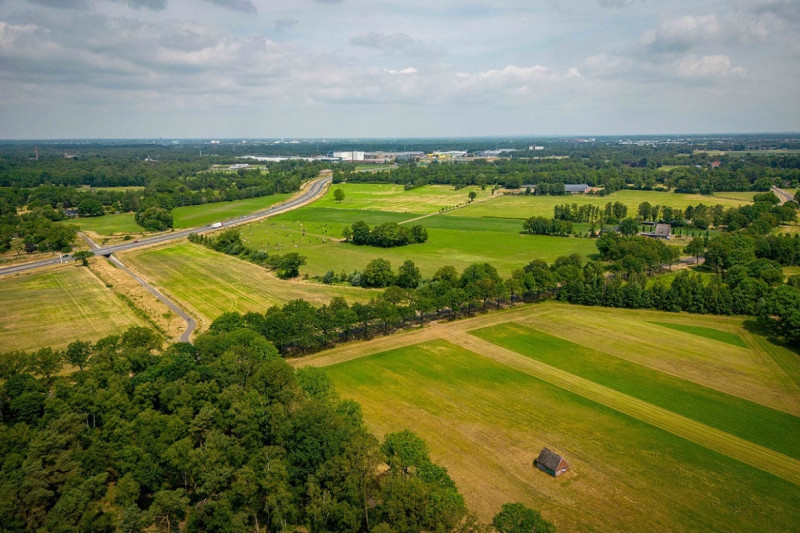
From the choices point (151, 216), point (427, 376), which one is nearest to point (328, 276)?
point (427, 376)

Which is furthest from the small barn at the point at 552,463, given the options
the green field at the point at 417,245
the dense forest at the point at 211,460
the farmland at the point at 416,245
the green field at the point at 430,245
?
the farmland at the point at 416,245

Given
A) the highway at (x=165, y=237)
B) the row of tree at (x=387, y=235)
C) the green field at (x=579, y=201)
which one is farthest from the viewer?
the green field at (x=579, y=201)

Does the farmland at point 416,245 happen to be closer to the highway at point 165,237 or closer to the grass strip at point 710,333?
the highway at point 165,237

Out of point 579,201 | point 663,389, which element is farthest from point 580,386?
point 579,201

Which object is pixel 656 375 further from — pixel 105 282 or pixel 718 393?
pixel 105 282

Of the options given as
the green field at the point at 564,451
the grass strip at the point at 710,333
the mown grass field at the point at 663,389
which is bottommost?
the green field at the point at 564,451

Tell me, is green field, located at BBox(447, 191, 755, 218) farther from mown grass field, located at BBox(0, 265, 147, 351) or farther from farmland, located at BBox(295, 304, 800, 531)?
mown grass field, located at BBox(0, 265, 147, 351)

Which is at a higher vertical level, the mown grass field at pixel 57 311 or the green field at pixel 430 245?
the green field at pixel 430 245
